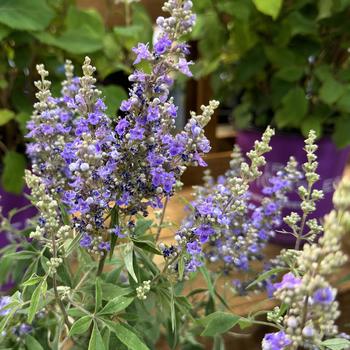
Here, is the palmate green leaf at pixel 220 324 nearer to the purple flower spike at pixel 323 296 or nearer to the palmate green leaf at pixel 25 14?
the purple flower spike at pixel 323 296

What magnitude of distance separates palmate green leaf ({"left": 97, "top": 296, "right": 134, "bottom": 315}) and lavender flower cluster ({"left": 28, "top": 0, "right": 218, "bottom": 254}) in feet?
0.15

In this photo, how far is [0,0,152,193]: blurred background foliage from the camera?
827 millimetres

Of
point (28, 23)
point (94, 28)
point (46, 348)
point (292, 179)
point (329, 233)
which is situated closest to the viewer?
point (329, 233)

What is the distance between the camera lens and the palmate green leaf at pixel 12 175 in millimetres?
848

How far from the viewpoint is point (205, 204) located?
1.40ft

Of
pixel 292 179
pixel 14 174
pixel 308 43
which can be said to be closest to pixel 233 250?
pixel 292 179

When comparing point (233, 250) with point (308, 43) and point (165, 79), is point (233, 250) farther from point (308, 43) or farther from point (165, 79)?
point (308, 43)

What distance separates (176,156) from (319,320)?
177 mm

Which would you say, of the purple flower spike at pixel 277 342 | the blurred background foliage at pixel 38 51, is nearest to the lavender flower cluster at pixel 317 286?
the purple flower spike at pixel 277 342

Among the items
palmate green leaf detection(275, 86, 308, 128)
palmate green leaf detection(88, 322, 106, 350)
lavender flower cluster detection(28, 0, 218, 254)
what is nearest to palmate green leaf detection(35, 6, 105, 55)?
palmate green leaf detection(275, 86, 308, 128)

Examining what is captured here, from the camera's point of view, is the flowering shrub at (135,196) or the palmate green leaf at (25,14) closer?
the flowering shrub at (135,196)

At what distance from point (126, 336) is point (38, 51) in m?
0.67

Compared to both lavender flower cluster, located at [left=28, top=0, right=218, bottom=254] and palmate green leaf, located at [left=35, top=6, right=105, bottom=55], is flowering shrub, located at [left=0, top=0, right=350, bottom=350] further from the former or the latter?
palmate green leaf, located at [left=35, top=6, right=105, bottom=55]

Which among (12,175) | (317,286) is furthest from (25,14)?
(317,286)
